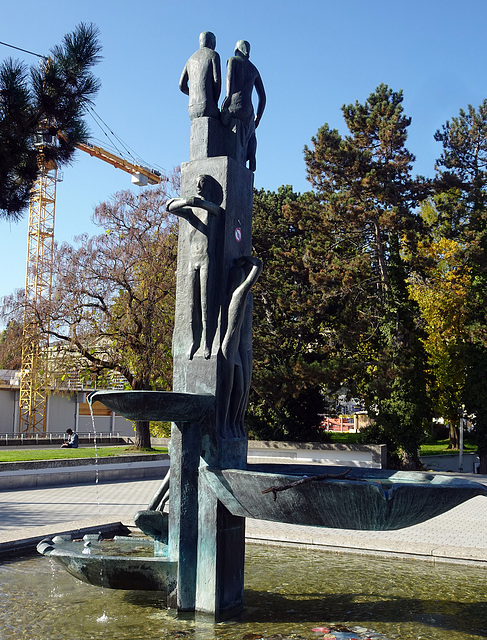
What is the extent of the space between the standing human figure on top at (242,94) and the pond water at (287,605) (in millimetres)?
3993

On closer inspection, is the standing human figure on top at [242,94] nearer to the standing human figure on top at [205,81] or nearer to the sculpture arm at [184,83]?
the standing human figure on top at [205,81]

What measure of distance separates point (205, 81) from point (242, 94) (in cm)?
36

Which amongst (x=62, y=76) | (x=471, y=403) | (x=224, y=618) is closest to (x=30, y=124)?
(x=62, y=76)

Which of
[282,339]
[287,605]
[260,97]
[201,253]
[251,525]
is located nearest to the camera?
[287,605]

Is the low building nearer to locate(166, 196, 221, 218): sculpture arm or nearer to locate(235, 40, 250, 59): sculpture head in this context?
locate(235, 40, 250, 59): sculpture head

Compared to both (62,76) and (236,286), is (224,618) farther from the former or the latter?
(62,76)

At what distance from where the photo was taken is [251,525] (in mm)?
9562

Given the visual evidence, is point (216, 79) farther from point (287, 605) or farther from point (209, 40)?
point (287, 605)

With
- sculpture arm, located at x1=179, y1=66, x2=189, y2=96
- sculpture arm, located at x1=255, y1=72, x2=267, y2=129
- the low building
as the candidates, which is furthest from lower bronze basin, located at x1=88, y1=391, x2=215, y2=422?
the low building

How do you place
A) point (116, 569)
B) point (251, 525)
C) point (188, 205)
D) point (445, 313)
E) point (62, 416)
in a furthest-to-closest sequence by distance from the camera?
point (62, 416)
point (445, 313)
point (251, 525)
point (188, 205)
point (116, 569)

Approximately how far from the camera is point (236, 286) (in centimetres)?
603

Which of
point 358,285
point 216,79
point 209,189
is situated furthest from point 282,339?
point 209,189

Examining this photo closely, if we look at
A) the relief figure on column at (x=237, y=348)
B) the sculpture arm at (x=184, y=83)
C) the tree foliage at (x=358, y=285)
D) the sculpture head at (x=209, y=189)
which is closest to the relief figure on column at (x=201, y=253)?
the sculpture head at (x=209, y=189)

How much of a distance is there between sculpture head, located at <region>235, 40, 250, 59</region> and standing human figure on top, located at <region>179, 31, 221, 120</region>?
23 cm
